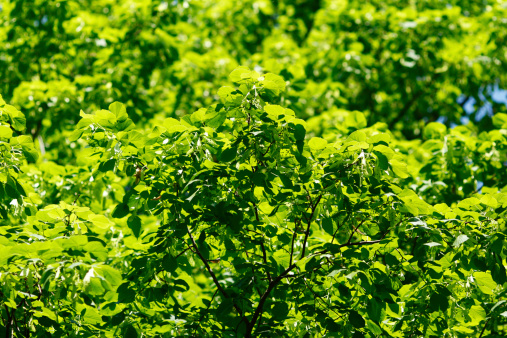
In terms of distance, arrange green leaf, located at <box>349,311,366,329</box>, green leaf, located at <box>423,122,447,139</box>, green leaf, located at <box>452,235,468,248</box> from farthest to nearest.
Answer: green leaf, located at <box>423,122,447,139</box>
green leaf, located at <box>349,311,366,329</box>
green leaf, located at <box>452,235,468,248</box>

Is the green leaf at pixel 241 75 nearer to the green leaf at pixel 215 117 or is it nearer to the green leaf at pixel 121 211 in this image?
the green leaf at pixel 215 117

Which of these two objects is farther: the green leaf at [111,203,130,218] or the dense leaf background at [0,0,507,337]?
the green leaf at [111,203,130,218]

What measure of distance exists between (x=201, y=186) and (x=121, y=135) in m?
0.71

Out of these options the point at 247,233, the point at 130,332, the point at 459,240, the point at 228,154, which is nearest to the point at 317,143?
the point at 228,154

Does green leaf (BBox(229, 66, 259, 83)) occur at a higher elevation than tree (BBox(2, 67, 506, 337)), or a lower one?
higher

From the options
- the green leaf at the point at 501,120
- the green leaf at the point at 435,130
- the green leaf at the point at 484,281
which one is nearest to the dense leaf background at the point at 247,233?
the green leaf at the point at 484,281

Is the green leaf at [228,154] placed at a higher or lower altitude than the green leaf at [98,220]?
higher

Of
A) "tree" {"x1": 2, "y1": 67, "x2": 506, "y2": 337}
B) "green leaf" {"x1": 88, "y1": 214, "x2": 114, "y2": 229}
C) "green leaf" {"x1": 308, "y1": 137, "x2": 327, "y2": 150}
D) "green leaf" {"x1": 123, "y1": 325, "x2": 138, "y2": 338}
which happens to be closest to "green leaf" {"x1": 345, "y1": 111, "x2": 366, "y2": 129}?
"tree" {"x1": 2, "y1": 67, "x2": 506, "y2": 337}

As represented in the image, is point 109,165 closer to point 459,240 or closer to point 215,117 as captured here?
point 215,117

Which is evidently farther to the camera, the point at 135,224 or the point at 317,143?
the point at 135,224

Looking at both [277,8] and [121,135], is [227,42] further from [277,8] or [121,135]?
[121,135]

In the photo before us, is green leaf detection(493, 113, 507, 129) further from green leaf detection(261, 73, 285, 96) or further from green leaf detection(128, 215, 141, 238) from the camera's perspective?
green leaf detection(128, 215, 141, 238)

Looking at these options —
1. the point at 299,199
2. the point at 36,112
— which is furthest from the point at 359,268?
the point at 36,112

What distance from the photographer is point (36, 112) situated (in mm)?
7391
